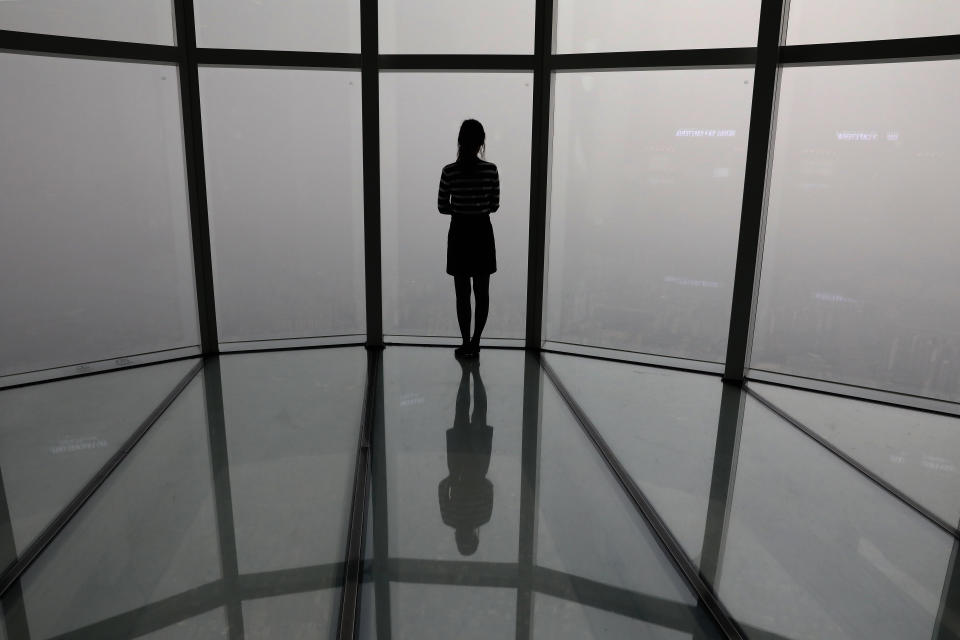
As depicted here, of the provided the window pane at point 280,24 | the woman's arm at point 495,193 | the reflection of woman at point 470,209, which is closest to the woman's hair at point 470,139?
the reflection of woman at point 470,209

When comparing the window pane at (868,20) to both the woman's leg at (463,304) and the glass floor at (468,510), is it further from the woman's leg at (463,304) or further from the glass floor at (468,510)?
the woman's leg at (463,304)

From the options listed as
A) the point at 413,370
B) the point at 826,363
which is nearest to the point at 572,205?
the point at 413,370

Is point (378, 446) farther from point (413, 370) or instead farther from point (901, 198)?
point (901, 198)

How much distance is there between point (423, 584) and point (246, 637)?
517mm

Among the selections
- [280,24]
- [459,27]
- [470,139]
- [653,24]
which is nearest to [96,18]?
[280,24]

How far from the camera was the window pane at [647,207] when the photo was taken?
4032 millimetres

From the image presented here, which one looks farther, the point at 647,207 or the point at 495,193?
the point at 647,207

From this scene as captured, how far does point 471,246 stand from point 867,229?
2.39 m

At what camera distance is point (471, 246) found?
4.19 m

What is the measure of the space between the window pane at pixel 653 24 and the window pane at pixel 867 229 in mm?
441

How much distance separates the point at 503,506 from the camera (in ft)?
7.91

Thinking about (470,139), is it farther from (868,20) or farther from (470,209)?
(868,20)

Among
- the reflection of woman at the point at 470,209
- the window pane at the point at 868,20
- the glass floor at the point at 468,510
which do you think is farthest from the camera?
the reflection of woman at the point at 470,209

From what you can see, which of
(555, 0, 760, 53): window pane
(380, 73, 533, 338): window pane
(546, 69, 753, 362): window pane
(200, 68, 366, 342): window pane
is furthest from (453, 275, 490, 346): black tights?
(555, 0, 760, 53): window pane
